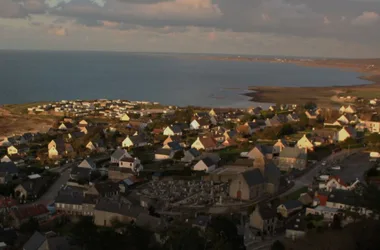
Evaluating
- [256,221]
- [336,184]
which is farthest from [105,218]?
[336,184]

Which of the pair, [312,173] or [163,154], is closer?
[312,173]

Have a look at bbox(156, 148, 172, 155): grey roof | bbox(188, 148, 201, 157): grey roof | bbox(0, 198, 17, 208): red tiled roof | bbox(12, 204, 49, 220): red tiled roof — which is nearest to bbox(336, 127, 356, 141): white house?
bbox(188, 148, 201, 157): grey roof

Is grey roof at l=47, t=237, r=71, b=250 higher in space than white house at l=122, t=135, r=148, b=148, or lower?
higher

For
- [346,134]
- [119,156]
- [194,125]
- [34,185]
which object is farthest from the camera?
[194,125]

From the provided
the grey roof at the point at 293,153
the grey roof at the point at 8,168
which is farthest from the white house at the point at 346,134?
the grey roof at the point at 8,168

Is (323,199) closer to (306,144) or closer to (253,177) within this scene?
(253,177)

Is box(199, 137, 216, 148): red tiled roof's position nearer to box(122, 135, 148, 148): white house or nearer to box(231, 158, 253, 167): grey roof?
box(122, 135, 148, 148): white house

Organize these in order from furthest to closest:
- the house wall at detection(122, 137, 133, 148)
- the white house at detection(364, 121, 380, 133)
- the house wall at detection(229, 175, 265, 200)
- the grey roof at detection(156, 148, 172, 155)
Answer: the white house at detection(364, 121, 380, 133), the house wall at detection(122, 137, 133, 148), the grey roof at detection(156, 148, 172, 155), the house wall at detection(229, 175, 265, 200)
